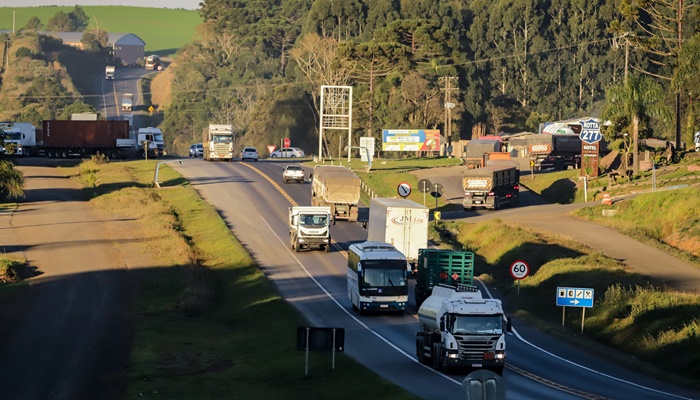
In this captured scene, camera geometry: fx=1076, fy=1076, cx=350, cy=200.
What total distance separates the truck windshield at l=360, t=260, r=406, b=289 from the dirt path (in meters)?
10.6

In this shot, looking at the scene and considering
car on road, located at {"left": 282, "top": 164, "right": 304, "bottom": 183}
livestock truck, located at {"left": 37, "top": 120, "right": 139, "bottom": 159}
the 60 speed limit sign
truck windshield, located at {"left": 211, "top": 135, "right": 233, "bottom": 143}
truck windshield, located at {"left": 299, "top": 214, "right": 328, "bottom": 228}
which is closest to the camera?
the 60 speed limit sign

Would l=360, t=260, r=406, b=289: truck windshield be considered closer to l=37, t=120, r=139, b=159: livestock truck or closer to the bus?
the bus

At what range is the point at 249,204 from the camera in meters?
85.2

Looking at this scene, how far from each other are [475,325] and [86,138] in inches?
3734

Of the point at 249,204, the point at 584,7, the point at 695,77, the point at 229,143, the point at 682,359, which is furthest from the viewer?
the point at 584,7

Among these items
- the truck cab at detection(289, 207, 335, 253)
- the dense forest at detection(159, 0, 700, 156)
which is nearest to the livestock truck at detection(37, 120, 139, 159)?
the dense forest at detection(159, 0, 700, 156)

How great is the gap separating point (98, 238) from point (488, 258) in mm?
26125

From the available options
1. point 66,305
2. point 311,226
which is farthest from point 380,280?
point 311,226

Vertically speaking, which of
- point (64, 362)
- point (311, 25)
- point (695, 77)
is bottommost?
point (64, 362)

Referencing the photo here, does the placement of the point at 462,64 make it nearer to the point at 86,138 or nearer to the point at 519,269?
the point at 86,138

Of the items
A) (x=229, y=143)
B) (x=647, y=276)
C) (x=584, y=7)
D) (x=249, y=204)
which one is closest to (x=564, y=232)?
(x=647, y=276)

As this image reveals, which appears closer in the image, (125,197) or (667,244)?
(667,244)

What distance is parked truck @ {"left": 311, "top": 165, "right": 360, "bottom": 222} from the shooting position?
73.9 metres

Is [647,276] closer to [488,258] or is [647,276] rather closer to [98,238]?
[488,258]
